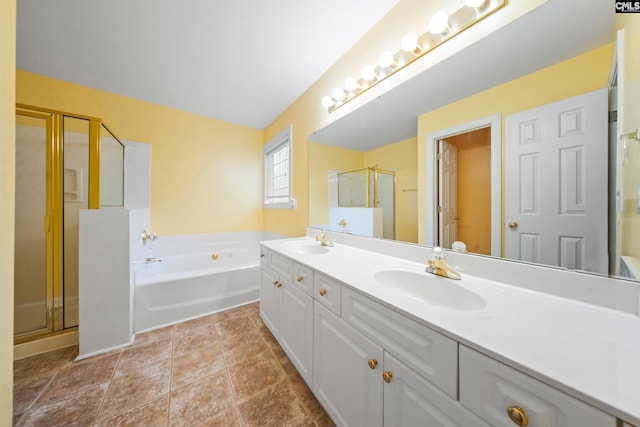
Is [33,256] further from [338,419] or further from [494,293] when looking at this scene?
[494,293]

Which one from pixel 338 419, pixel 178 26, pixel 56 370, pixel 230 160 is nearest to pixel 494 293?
pixel 338 419

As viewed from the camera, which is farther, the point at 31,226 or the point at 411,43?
the point at 31,226

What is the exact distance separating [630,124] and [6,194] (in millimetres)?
1843

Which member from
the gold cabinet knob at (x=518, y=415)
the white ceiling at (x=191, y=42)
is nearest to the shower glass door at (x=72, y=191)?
the white ceiling at (x=191, y=42)

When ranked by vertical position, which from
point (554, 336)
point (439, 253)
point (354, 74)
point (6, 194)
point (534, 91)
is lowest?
point (554, 336)

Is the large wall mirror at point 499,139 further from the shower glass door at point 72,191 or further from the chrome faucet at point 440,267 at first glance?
the shower glass door at point 72,191

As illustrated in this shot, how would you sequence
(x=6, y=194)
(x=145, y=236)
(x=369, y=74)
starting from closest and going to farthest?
1. (x=6, y=194)
2. (x=369, y=74)
3. (x=145, y=236)

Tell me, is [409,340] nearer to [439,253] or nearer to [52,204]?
[439,253]

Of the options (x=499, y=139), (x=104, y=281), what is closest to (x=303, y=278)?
(x=499, y=139)

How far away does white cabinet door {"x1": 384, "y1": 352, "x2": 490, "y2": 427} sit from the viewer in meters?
0.53

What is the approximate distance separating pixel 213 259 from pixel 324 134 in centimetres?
216

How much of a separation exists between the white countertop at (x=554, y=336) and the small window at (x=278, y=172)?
6.50 feet

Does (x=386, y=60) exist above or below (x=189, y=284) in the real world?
above

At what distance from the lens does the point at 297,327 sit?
49.9 inches
